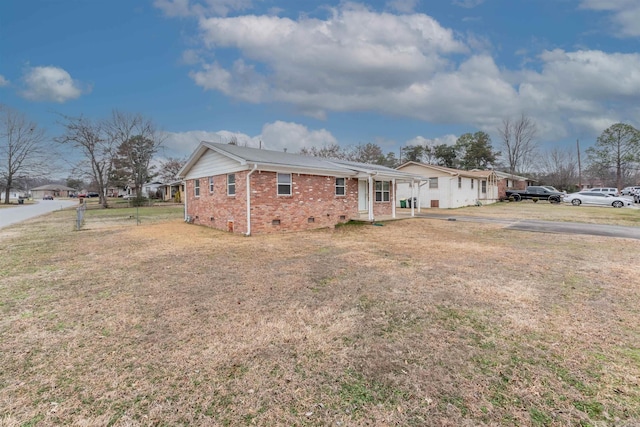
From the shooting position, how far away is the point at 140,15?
13.2 meters

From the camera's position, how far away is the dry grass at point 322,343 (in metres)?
2.27

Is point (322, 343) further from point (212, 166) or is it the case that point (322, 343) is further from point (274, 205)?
point (212, 166)

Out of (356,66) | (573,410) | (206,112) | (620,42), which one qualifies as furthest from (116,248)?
(620,42)

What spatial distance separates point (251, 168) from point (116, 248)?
5.08m

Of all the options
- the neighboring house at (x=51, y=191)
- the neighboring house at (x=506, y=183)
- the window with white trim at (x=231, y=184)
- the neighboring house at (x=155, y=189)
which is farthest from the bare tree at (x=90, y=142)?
the neighboring house at (x=51, y=191)

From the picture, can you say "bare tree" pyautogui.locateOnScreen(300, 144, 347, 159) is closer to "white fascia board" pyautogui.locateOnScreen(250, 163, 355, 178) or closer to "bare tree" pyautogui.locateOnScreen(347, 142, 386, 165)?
"bare tree" pyautogui.locateOnScreen(347, 142, 386, 165)

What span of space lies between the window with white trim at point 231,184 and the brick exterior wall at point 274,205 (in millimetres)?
227

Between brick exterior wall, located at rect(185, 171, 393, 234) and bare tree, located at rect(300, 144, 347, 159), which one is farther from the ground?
bare tree, located at rect(300, 144, 347, 159)

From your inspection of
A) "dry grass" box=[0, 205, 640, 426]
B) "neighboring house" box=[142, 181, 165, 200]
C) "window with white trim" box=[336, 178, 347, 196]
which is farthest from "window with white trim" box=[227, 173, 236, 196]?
"neighboring house" box=[142, 181, 165, 200]

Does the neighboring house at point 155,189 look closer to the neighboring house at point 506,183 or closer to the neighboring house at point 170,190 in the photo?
the neighboring house at point 170,190

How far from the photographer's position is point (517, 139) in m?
46.9

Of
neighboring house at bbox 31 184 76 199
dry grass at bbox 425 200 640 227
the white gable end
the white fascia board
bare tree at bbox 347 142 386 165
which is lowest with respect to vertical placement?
dry grass at bbox 425 200 640 227

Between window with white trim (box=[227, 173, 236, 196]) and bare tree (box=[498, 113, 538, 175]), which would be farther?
bare tree (box=[498, 113, 538, 175])

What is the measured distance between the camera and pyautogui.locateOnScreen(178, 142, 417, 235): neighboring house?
11.5 metres
